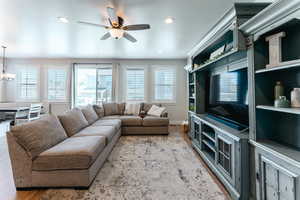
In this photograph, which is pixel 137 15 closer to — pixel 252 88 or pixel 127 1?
pixel 127 1

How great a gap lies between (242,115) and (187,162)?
1272 millimetres

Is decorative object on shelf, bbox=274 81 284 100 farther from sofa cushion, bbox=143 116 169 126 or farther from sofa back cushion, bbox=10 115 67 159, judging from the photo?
sofa cushion, bbox=143 116 169 126

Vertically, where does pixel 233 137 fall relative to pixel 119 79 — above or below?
below

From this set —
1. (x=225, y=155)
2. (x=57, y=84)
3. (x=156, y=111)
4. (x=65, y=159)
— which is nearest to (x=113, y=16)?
(x=65, y=159)

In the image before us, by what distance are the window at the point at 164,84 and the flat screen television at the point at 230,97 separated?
2846mm

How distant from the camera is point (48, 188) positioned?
201 centimetres

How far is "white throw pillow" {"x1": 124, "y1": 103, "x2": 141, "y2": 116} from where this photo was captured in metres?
5.23

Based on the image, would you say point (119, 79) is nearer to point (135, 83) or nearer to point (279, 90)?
point (135, 83)

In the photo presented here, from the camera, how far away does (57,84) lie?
6109 mm

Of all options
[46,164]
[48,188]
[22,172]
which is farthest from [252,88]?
[22,172]

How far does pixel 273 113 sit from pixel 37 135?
2.95 metres

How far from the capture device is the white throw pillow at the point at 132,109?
17.2 ft

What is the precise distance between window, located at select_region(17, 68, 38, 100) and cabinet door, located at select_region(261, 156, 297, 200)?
731cm

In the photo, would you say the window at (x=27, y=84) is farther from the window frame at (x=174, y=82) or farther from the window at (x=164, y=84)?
the window at (x=164, y=84)
